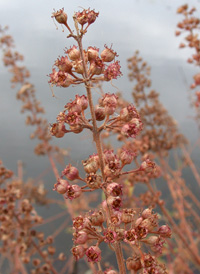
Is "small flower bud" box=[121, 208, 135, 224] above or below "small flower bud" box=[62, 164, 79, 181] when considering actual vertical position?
below

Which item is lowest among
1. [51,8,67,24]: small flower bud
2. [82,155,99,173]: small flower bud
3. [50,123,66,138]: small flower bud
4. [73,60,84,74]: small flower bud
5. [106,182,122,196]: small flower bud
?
[106,182,122,196]: small flower bud

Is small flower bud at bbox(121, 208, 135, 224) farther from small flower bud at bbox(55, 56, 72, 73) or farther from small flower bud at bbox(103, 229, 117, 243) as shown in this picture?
small flower bud at bbox(55, 56, 72, 73)

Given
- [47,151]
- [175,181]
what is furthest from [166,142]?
[47,151]

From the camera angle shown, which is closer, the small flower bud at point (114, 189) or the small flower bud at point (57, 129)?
the small flower bud at point (114, 189)

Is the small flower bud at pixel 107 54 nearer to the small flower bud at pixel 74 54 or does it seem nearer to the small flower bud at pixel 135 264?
the small flower bud at pixel 74 54

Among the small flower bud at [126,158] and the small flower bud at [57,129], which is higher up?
the small flower bud at [57,129]

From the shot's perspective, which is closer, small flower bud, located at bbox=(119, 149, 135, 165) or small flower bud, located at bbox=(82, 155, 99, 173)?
small flower bud, located at bbox=(82, 155, 99, 173)

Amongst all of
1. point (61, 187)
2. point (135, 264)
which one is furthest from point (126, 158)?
point (135, 264)

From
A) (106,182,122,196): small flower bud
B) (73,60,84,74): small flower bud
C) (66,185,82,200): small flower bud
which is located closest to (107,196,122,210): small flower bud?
(106,182,122,196): small flower bud

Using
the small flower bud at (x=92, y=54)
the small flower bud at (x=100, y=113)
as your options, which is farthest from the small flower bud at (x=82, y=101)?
the small flower bud at (x=92, y=54)

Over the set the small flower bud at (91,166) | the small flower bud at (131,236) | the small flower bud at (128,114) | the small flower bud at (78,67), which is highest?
the small flower bud at (78,67)

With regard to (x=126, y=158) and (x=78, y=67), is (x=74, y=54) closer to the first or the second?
(x=78, y=67)
